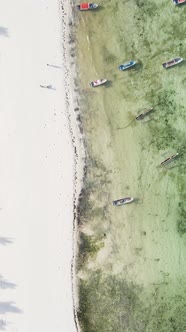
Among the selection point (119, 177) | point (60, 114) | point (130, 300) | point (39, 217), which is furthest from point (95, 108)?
point (130, 300)

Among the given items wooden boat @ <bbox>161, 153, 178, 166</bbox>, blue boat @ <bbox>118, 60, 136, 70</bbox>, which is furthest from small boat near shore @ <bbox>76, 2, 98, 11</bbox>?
wooden boat @ <bbox>161, 153, 178, 166</bbox>

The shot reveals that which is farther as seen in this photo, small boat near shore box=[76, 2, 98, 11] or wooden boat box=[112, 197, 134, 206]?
wooden boat box=[112, 197, 134, 206]

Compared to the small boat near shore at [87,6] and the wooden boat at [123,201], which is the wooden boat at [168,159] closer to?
the wooden boat at [123,201]

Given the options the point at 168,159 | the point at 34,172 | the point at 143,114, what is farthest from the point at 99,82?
the point at 34,172

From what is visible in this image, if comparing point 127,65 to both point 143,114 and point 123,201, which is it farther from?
point 123,201


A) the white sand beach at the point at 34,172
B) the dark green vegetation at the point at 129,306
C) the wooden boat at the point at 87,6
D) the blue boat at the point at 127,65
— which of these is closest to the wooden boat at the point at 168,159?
the white sand beach at the point at 34,172

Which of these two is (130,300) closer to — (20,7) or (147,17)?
(147,17)

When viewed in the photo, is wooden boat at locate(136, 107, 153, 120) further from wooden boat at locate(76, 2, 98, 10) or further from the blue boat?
wooden boat at locate(76, 2, 98, 10)
